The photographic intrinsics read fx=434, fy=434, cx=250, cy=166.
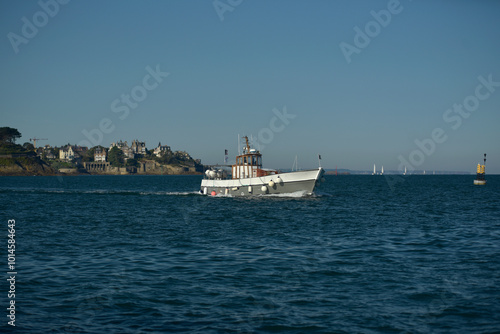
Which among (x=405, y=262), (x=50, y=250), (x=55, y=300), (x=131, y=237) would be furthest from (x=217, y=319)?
(x=131, y=237)

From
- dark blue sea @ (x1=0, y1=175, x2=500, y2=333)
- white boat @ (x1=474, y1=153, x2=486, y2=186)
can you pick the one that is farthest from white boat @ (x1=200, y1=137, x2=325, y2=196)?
white boat @ (x1=474, y1=153, x2=486, y2=186)

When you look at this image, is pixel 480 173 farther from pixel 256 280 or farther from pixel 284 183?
pixel 256 280

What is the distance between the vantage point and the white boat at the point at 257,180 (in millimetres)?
58125

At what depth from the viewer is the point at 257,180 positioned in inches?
2325

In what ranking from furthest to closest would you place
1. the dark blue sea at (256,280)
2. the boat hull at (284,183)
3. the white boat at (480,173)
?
the white boat at (480,173) → the boat hull at (284,183) → the dark blue sea at (256,280)

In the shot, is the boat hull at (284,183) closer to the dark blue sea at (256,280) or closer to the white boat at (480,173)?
the dark blue sea at (256,280)

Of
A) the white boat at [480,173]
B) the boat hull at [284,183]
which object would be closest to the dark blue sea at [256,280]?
the boat hull at [284,183]

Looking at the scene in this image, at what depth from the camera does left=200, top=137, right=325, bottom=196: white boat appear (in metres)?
58.1

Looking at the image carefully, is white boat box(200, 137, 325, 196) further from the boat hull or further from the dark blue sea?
the dark blue sea

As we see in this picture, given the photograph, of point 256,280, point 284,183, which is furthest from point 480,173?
point 256,280

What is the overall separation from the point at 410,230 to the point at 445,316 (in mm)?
19049

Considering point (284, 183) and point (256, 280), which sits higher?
point (284, 183)

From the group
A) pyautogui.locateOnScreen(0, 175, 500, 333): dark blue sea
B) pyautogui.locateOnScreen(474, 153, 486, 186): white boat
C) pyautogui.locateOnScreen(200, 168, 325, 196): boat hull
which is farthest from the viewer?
pyautogui.locateOnScreen(474, 153, 486, 186): white boat

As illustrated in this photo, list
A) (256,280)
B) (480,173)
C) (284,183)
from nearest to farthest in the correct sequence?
1. (256,280)
2. (284,183)
3. (480,173)
